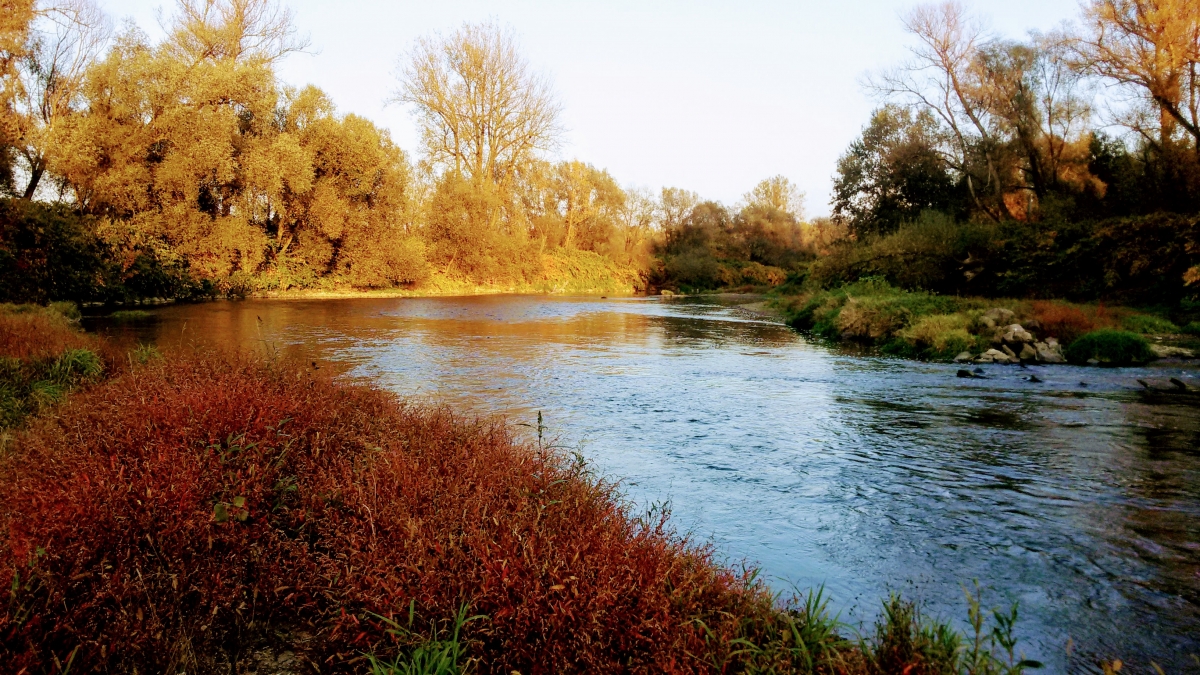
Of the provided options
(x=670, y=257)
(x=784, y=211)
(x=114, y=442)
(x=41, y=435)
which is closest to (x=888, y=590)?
(x=114, y=442)

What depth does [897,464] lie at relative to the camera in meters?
7.01

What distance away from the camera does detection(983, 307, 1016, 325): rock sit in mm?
16141

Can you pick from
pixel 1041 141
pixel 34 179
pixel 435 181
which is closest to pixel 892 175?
pixel 1041 141

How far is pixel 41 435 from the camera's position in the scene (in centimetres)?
487

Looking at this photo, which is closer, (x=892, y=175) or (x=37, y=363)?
(x=37, y=363)

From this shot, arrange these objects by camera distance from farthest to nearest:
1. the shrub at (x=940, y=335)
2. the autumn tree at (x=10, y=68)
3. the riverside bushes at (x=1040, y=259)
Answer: the autumn tree at (x=10, y=68), the riverside bushes at (x=1040, y=259), the shrub at (x=940, y=335)

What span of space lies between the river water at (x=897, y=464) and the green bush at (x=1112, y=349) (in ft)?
2.34

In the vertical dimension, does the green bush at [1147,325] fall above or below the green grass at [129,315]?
above

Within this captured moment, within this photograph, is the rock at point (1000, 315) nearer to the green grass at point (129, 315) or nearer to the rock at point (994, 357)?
the rock at point (994, 357)

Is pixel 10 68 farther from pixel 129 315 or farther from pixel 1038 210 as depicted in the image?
pixel 1038 210

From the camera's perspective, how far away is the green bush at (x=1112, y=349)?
13.8 m

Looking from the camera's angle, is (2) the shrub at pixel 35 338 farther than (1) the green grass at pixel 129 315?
No

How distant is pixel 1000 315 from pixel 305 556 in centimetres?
1728

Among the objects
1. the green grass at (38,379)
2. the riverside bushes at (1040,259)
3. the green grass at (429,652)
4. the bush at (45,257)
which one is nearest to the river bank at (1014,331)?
the riverside bushes at (1040,259)
